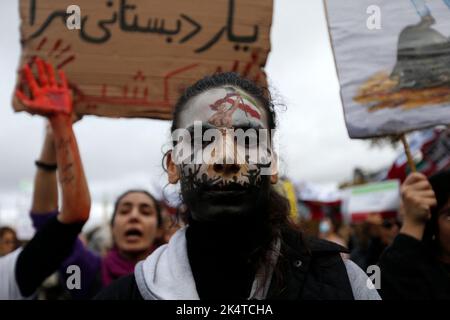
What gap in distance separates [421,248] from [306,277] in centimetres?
78

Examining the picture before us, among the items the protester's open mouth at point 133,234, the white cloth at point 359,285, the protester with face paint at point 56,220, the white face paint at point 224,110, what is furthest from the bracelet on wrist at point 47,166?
the white cloth at point 359,285

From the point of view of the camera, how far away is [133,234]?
3.17 metres

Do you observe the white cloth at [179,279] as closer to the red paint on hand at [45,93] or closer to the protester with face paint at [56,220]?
the protester with face paint at [56,220]

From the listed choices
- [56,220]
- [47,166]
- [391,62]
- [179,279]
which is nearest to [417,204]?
[391,62]

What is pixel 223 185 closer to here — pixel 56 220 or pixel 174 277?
pixel 174 277

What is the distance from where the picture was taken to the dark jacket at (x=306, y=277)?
143 centimetres

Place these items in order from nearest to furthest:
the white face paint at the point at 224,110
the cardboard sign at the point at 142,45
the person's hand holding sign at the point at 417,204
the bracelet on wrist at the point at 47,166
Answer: the white face paint at the point at 224,110
the person's hand holding sign at the point at 417,204
the bracelet on wrist at the point at 47,166
the cardboard sign at the point at 142,45

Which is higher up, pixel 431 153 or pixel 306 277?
pixel 431 153

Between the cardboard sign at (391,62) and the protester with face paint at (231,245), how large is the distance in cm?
90

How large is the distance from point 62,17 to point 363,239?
3429 mm

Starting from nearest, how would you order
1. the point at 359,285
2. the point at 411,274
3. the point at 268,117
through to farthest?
→ the point at 359,285 → the point at 268,117 → the point at 411,274

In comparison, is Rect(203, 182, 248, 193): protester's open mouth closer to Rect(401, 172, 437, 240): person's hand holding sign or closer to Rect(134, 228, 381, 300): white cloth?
Rect(134, 228, 381, 300): white cloth

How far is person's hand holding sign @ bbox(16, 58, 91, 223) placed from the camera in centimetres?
216
